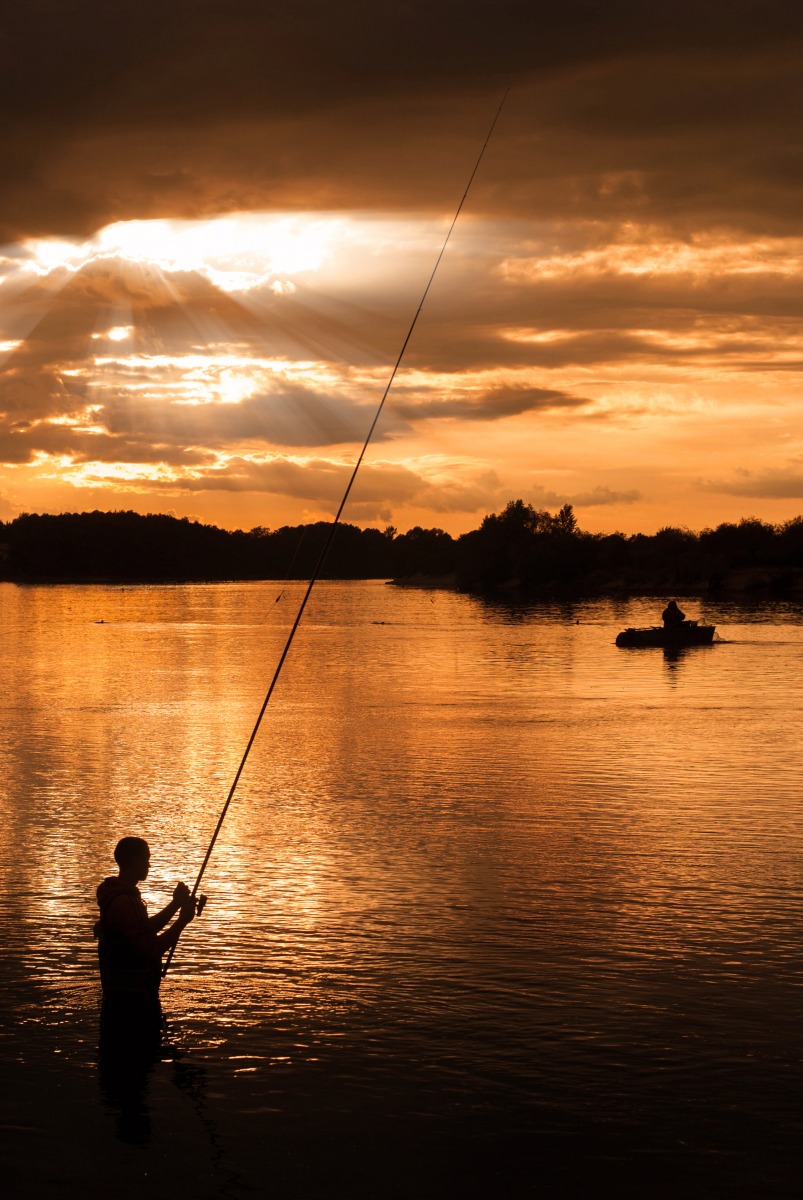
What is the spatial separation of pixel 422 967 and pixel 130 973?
11.9ft

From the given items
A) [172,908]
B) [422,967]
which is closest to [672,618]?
[422,967]

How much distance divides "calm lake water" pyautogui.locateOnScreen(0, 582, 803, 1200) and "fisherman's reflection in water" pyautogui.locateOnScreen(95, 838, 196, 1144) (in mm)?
119

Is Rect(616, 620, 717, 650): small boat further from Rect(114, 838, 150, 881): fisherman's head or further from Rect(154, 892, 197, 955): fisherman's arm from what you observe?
Rect(114, 838, 150, 881): fisherman's head

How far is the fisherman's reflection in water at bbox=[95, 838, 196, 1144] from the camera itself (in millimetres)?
10953

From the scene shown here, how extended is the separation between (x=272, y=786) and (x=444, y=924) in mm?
12259

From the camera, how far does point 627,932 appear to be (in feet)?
50.3

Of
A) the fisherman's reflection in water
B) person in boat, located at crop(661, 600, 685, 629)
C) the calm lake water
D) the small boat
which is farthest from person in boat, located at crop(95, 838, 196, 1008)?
person in boat, located at crop(661, 600, 685, 629)

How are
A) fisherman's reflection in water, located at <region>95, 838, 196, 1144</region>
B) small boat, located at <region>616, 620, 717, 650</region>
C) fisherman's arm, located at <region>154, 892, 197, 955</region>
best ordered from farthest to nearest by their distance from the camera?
small boat, located at <region>616, 620, 717, 650</region>, fisherman's arm, located at <region>154, 892, 197, 955</region>, fisherman's reflection in water, located at <region>95, 838, 196, 1144</region>

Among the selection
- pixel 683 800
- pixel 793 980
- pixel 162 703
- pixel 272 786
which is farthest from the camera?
pixel 162 703

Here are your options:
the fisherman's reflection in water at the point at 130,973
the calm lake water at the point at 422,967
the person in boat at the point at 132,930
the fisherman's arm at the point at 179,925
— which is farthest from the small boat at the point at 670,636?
the fisherman's arm at the point at 179,925

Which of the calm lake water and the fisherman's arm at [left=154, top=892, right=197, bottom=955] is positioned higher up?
the fisherman's arm at [left=154, top=892, right=197, bottom=955]

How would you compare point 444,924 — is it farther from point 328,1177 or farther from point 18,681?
point 18,681

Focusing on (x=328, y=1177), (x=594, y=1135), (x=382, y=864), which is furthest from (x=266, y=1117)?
(x=382, y=864)

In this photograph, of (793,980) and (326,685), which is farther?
(326,685)
